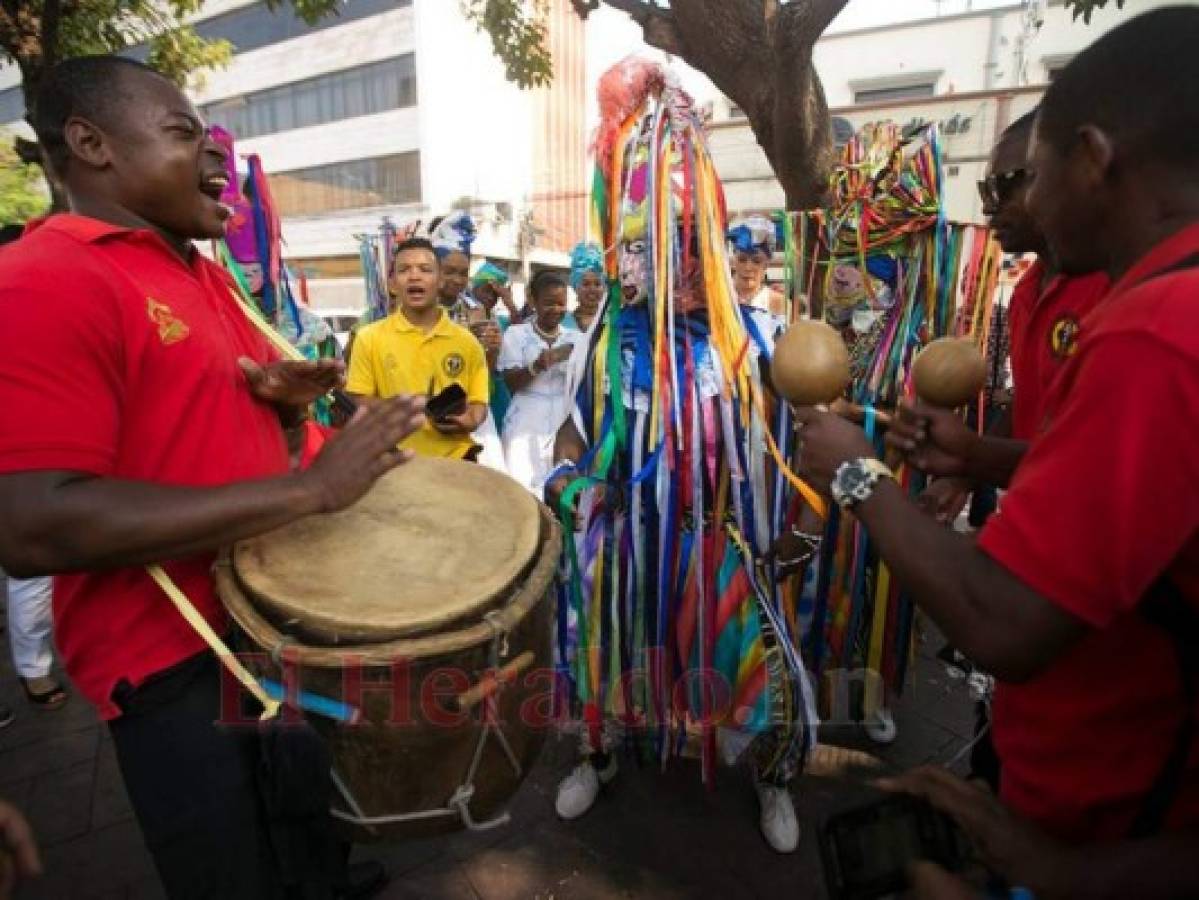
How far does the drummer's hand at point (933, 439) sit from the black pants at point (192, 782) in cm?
152

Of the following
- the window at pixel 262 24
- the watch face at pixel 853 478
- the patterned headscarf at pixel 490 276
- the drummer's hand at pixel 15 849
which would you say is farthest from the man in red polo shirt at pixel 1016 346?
the window at pixel 262 24

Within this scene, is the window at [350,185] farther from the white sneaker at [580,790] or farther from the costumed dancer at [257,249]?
the white sneaker at [580,790]

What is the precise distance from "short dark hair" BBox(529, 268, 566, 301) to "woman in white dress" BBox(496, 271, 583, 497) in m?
0.11

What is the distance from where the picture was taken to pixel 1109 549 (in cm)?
80

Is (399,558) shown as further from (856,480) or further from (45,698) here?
(45,698)

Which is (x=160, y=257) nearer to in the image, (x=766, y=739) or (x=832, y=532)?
(x=766, y=739)

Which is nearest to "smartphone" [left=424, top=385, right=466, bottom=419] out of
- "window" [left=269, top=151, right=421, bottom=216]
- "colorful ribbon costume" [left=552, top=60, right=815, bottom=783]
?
"colorful ribbon costume" [left=552, top=60, right=815, bottom=783]

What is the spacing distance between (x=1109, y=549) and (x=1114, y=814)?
48 centimetres

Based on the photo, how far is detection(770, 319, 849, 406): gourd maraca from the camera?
4.75 ft

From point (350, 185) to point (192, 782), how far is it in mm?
30071

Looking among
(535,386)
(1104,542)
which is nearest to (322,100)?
(535,386)

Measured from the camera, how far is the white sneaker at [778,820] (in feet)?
7.95

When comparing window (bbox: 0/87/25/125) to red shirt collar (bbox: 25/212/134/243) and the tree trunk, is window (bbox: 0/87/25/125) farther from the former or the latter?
red shirt collar (bbox: 25/212/134/243)

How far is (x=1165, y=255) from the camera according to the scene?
869 mm
